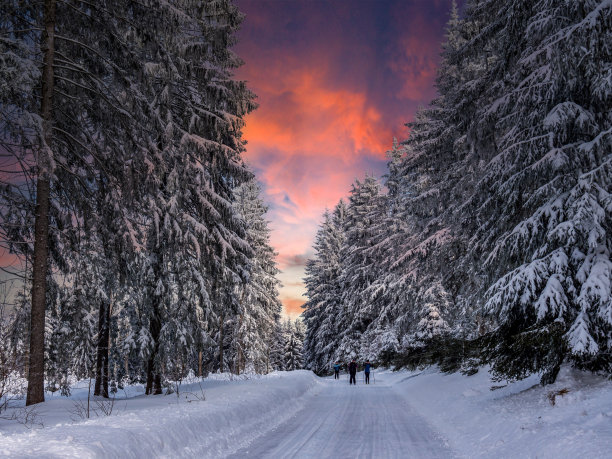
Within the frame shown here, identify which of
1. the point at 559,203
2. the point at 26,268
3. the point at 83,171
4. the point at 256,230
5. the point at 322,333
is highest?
the point at 256,230

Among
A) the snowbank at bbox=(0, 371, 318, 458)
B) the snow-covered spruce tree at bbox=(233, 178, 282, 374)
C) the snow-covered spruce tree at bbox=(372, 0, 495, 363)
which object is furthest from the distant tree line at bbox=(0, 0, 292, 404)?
the snow-covered spruce tree at bbox=(233, 178, 282, 374)

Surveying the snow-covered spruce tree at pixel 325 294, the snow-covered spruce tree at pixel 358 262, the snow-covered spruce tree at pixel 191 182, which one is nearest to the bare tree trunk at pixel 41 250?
the snow-covered spruce tree at pixel 191 182

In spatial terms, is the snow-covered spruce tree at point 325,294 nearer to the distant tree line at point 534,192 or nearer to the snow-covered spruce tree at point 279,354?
the snow-covered spruce tree at point 279,354

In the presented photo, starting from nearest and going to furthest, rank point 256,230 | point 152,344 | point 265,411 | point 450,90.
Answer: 1. point 265,411
2. point 152,344
3. point 450,90
4. point 256,230


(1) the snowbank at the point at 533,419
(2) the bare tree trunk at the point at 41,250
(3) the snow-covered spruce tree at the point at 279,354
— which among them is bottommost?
(3) the snow-covered spruce tree at the point at 279,354

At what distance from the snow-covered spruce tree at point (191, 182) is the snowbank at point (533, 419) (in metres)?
8.24

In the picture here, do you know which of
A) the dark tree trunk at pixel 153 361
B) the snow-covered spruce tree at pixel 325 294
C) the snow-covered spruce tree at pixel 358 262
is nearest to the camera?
the dark tree trunk at pixel 153 361

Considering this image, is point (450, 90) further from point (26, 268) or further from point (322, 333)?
point (322, 333)

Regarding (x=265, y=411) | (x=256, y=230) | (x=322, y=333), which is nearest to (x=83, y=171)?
(x=265, y=411)

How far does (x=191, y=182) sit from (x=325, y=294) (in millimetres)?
29282

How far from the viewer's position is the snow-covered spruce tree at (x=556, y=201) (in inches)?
256

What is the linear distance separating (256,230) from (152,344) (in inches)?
773

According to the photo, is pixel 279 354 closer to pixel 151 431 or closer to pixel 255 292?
pixel 255 292

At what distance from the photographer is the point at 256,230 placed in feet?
105
